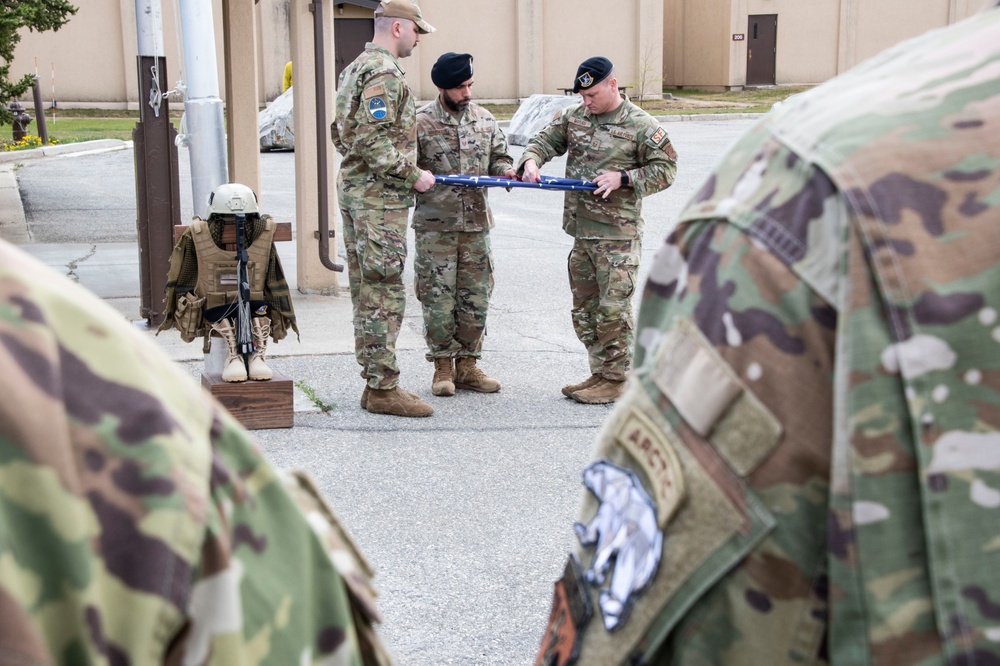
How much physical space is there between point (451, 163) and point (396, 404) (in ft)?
4.56

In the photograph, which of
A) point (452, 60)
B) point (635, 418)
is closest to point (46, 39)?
point (452, 60)

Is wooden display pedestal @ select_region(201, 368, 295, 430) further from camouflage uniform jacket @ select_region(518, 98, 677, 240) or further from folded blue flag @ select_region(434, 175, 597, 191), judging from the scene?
camouflage uniform jacket @ select_region(518, 98, 677, 240)

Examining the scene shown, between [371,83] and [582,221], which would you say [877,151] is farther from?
[582,221]

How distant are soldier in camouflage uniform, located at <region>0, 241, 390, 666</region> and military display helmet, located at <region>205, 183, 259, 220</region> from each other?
15.3 ft

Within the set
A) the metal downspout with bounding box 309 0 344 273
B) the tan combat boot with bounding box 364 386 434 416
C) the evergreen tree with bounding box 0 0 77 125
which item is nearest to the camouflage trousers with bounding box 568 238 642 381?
the tan combat boot with bounding box 364 386 434 416

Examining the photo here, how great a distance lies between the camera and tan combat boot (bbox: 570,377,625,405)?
6359 millimetres

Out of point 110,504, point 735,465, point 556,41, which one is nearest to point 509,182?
point 735,465

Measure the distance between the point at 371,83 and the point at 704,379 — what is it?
16.6 ft

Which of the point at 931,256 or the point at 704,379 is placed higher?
the point at 931,256

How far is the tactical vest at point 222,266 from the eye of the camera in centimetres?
551

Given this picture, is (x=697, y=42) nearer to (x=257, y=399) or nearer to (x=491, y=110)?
(x=491, y=110)

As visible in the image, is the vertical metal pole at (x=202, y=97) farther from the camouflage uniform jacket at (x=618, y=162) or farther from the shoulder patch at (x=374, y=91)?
the camouflage uniform jacket at (x=618, y=162)

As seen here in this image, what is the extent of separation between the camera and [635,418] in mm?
1169

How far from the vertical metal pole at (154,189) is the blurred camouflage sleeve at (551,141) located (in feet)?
7.92
